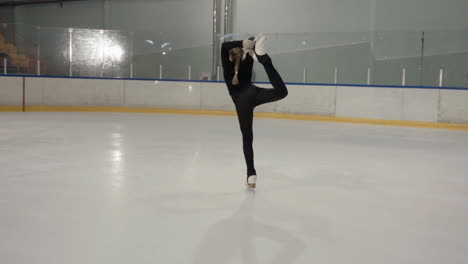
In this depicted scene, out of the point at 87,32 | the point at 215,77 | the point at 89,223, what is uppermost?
the point at 87,32

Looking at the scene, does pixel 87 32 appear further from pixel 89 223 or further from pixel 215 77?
pixel 89 223

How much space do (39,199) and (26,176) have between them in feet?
2.87

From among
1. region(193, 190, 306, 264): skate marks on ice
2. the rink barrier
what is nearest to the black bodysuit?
region(193, 190, 306, 264): skate marks on ice

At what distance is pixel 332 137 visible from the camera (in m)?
7.38

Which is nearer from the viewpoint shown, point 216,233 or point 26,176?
point 216,233

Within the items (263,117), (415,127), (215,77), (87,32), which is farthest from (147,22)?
(415,127)

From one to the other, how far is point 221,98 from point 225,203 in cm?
877

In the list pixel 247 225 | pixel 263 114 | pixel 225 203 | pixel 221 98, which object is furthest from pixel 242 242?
pixel 221 98

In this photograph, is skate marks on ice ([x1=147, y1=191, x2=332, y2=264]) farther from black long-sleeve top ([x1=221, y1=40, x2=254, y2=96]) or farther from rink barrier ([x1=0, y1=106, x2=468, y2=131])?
rink barrier ([x1=0, y1=106, x2=468, y2=131])

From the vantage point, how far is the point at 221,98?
1178 centimetres

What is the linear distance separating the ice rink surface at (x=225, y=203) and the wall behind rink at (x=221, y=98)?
3579 mm

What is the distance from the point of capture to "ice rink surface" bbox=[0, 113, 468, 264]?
2203mm

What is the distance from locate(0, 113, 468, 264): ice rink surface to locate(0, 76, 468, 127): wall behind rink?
3579 millimetres

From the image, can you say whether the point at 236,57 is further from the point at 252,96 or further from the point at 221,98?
the point at 221,98
